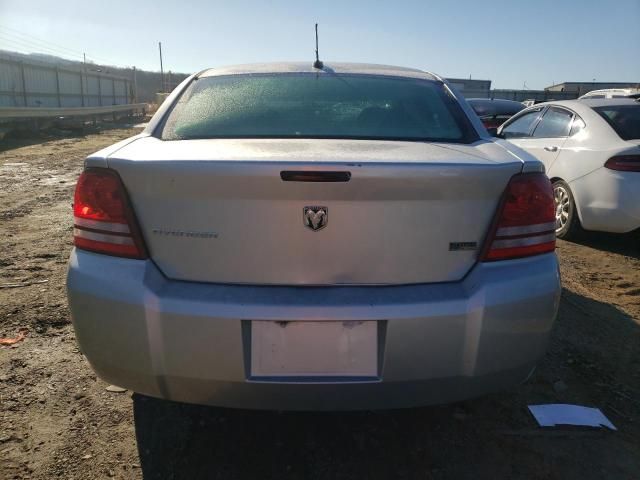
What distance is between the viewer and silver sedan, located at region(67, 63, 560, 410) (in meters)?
1.65

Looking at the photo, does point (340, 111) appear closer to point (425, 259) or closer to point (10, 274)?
point (425, 259)

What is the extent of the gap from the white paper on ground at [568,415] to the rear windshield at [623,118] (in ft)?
10.3

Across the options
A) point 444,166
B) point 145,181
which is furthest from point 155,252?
point 444,166

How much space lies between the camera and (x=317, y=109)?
2408mm

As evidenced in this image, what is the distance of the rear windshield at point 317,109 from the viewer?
2205 millimetres

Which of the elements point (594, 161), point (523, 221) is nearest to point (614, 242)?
point (594, 161)

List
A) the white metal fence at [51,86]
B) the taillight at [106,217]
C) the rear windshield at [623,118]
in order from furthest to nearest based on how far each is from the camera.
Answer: the white metal fence at [51,86]
the rear windshield at [623,118]
the taillight at [106,217]

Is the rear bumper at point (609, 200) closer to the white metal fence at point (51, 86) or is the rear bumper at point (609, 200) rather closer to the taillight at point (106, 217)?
the taillight at point (106, 217)

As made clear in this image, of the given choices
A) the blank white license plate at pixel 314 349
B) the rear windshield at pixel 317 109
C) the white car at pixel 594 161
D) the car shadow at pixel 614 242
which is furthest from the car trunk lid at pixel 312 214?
the car shadow at pixel 614 242

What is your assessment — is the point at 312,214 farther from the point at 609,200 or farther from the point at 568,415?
the point at 609,200

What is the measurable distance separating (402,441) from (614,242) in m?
4.16

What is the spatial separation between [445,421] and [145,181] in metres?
1.63

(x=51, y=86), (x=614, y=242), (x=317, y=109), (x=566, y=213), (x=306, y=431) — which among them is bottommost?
(x=306, y=431)

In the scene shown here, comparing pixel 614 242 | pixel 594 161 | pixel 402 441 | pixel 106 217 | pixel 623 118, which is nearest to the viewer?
pixel 106 217
